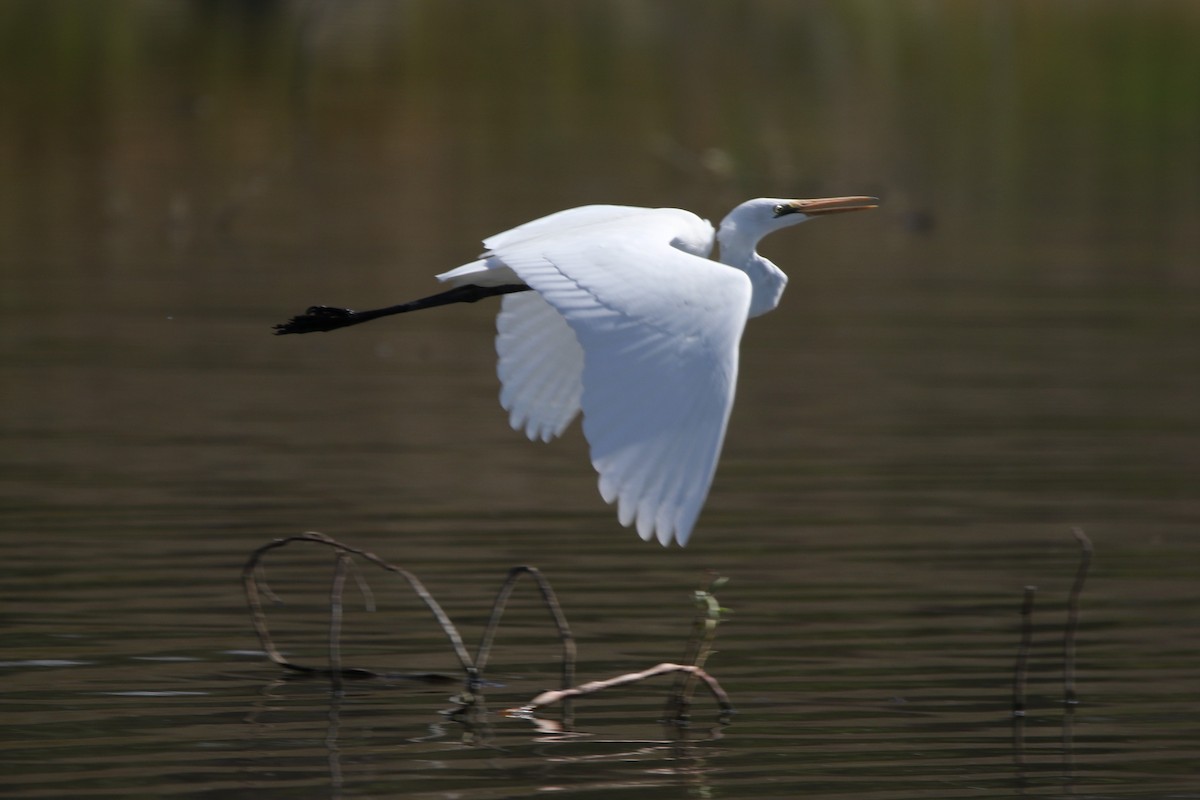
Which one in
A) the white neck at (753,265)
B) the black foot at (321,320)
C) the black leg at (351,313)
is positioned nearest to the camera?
the white neck at (753,265)

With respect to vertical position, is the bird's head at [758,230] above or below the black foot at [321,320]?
above

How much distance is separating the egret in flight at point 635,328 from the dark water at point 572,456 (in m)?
0.96

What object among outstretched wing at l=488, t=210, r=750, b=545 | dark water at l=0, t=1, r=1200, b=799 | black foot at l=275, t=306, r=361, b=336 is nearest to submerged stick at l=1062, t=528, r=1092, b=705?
dark water at l=0, t=1, r=1200, b=799

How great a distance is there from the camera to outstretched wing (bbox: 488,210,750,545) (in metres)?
4.74

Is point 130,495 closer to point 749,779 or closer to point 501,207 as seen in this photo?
point 749,779

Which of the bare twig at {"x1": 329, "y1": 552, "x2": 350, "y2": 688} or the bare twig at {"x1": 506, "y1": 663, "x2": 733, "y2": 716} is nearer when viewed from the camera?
the bare twig at {"x1": 506, "y1": 663, "x2": 733, "y2": 716}

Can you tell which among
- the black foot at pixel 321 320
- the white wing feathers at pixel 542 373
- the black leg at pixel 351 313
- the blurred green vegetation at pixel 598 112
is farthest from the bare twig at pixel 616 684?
the blurred green vegetation at pixel 598 112

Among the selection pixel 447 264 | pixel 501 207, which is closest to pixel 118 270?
pixel 447 264

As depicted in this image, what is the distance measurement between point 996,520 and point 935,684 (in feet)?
8.58

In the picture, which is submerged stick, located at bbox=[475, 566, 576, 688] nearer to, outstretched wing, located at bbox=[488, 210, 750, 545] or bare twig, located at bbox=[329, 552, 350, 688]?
bare twig, located at bbox=[329, 552, 350, 688]

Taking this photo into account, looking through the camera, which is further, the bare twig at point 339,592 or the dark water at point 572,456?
the bare twig at point 339,592

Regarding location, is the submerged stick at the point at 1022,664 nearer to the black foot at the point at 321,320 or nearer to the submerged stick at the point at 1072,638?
the submerged stick at the point at 1072,638

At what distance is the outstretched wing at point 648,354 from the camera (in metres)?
4.74

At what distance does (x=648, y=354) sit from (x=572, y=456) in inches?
216
